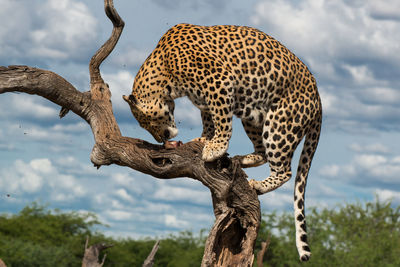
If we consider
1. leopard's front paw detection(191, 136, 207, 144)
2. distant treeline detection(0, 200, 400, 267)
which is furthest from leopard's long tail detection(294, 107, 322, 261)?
distant treeline detection(0, 200, 400, 267)

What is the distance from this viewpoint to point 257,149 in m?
8.90

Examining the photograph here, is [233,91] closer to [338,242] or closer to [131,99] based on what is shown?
[131,99]

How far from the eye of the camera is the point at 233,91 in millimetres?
7781

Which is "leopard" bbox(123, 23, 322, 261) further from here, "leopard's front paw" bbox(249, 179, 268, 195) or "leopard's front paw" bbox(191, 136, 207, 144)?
"leopard's front paw" bbox(191, 136, 207, 144)

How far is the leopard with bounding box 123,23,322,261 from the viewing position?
7793mm

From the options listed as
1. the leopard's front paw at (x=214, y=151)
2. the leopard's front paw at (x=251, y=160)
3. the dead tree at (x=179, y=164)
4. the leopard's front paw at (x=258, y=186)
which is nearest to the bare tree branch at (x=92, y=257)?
the dead tree at (x=179, y=164)

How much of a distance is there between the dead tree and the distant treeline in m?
15.2

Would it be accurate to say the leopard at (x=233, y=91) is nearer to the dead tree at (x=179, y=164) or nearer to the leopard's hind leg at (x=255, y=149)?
the leopard's hind leg at (x=255, y=149)

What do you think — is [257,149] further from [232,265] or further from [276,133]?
[232,265]

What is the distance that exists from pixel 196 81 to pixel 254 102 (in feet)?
2.91

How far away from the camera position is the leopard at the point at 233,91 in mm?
7793

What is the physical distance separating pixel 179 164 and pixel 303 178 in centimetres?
206

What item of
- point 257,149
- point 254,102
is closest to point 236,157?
point 257,149

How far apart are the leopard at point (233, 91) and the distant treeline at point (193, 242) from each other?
15177 mm
